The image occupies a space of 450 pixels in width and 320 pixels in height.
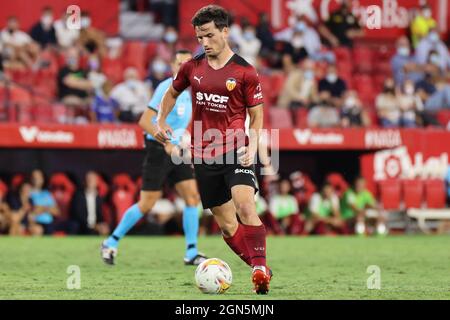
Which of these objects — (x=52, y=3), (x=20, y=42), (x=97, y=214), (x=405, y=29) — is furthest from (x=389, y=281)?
(x=405, y=29)

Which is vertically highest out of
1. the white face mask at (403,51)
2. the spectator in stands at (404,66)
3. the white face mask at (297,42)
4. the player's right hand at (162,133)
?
the white face mask at (297,42)

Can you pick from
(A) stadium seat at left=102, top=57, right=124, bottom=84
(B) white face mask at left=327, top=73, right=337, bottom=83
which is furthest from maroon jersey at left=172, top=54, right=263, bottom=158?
(B) white face mask at left=327, top=73, right=337, bottom=83

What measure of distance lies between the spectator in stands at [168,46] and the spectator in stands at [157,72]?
535 mm

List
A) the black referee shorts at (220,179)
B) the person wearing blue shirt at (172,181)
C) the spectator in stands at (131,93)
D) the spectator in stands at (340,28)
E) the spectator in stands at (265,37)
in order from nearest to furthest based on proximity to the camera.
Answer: the black referee shorts at (220,179)
the person wearing blue shirt at (172,181)
the spectator in stands at (131,93)
the spectator in stands at (265,37)
the spectator in stands at (340,28)

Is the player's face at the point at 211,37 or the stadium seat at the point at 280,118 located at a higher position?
the player's face at the point at 211,37

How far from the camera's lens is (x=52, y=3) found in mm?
23906

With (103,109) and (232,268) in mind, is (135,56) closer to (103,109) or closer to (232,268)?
(103,109)

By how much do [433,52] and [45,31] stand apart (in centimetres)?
809

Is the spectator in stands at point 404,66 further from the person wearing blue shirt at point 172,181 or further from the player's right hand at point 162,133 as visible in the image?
the player's right hand at point 162,133

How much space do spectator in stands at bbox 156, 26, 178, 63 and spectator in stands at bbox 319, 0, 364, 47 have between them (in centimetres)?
355

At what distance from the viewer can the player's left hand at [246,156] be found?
30.6ft

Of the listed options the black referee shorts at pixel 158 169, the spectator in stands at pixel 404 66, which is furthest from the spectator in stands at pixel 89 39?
the black referee shorts at pixel 158 169

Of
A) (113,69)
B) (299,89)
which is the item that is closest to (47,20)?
(113,69)

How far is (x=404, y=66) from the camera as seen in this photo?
23766 mm
